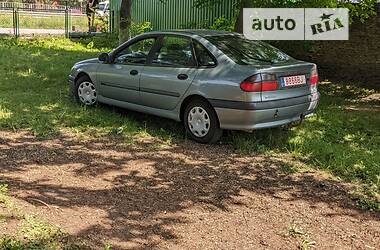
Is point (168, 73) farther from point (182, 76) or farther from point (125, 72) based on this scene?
point (125, 72)

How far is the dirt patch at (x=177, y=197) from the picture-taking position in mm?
3924

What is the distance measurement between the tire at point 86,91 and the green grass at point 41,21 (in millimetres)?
12989

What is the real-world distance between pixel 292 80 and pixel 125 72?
252 cm

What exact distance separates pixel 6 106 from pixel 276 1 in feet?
19.1

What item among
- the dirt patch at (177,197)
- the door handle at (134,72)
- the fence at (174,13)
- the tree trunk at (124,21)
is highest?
the fence at (174,13)

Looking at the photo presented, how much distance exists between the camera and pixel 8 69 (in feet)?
37.7

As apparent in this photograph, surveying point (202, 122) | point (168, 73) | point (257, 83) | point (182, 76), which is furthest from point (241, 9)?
point (257, 83)

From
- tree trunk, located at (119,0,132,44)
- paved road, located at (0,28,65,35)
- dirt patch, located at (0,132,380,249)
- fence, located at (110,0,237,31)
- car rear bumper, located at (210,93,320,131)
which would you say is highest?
fence, located at (110,0,237,31)

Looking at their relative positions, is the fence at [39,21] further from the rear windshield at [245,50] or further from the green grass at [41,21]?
the rear windshield at [245,50]

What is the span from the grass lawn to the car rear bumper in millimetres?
365

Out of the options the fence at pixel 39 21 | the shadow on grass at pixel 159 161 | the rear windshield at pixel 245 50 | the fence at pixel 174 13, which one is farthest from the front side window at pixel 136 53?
the fence at pixel 39 21

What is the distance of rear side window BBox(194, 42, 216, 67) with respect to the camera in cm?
644

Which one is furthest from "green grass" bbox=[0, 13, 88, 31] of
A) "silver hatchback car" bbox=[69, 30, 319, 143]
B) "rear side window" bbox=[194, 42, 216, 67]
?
"rear side window" bbox=[194, 42, 216, 67]

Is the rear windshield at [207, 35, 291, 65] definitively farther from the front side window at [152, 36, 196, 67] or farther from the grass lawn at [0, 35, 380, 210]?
the grass lawn at [0, 35, 380, 210]
